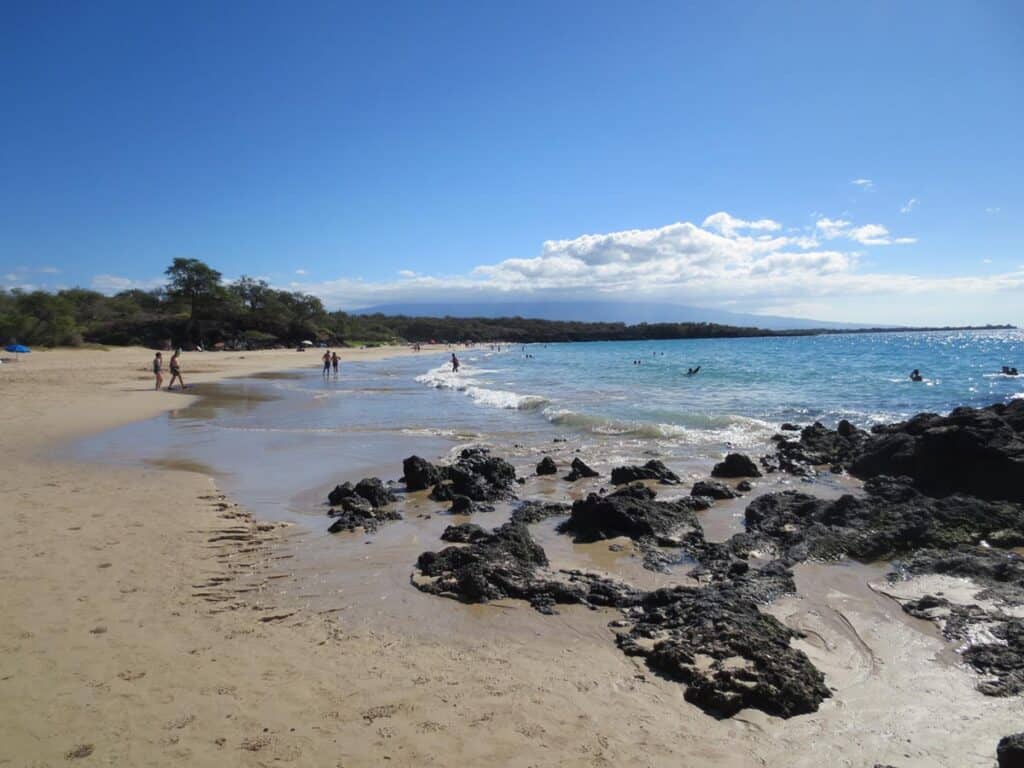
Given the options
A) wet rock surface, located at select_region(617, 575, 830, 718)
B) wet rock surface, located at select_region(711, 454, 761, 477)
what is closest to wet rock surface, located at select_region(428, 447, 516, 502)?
wet rock surface, located at select_region(711, 454, 761, 477)

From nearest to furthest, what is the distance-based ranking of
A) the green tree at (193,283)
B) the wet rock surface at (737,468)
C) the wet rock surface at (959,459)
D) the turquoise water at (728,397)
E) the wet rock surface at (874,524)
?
the wet rock surface at (874,524) → the wet rock surface at (959,459) → the wet rock surface at (737,468) → the turquoise water at (728,397) → the green tree at (193,283)

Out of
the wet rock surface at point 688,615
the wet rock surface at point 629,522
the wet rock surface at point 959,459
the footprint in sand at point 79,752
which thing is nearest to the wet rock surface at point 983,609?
the wet rock surface at point 688,615

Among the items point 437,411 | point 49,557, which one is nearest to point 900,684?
point 49,557

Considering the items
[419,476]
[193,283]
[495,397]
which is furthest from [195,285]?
[419,476]

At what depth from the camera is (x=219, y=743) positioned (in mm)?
3746

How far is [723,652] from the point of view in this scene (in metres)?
4.87

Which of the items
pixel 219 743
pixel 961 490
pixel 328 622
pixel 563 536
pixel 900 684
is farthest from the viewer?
pixel 961 490

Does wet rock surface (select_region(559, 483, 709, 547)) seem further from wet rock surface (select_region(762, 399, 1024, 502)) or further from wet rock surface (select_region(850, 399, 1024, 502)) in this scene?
wet rock surface (select_region(850, 399, 1024, 502))

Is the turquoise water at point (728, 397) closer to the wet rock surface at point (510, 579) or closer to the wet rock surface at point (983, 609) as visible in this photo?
the wet rock surface at point (983, 609)

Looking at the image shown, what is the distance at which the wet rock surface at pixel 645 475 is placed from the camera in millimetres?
11492

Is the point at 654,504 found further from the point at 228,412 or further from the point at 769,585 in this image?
the point at 228,412

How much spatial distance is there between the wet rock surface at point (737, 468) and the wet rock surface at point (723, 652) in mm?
6700

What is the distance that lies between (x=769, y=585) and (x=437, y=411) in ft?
56.9

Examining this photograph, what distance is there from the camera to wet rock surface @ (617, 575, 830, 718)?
14.4 ft
